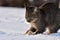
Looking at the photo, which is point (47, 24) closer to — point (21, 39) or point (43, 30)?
point (43, 30)

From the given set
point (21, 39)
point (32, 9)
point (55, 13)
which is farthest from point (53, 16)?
point (21, 39)

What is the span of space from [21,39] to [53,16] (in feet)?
3.41

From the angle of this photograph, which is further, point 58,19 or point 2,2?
point 2,2

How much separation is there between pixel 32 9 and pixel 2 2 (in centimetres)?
1155

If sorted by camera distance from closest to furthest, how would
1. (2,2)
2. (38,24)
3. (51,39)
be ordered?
1. (51,39)
2. (38,24)
3. (2,2)

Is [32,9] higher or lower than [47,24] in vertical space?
higher

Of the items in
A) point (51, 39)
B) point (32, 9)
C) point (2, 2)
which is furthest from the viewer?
point (2, 2)

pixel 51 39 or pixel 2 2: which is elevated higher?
pixel 2 2

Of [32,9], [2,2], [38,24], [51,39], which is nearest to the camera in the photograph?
[51,39]

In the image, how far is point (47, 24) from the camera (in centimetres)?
508

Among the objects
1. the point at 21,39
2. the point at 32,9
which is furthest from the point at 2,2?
the point at 21,39

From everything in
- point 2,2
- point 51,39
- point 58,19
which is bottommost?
point 51,39

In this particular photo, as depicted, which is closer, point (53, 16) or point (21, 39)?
point (21, 39)

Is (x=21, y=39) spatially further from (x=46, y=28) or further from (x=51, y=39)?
(x=46, y=28)
